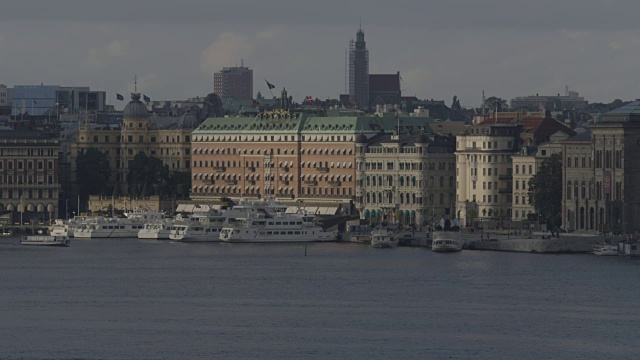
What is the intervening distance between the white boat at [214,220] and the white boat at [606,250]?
98.9 ft

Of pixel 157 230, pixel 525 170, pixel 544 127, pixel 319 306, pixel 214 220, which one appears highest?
pixel 544 127

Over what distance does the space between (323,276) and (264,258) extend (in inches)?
688

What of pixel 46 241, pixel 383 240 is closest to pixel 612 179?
pixel 383 240

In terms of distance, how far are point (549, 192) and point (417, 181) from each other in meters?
18.1

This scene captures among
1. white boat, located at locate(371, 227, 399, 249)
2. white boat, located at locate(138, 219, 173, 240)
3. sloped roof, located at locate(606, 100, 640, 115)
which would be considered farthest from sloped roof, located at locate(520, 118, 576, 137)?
white boat, located at locate(138, 219, 173, 240)

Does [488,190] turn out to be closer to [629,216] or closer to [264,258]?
[629,216]

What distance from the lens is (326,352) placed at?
352 feet

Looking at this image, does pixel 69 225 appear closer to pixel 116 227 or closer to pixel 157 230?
pixel 116 227

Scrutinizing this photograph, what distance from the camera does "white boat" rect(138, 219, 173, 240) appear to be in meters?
188

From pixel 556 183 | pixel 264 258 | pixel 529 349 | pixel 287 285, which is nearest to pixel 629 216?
pixel 556 183

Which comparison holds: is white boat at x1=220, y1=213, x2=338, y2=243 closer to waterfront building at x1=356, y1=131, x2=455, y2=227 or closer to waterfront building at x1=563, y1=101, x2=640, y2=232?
waterfront building at x1=356, y1=131, x2=455, y2=227

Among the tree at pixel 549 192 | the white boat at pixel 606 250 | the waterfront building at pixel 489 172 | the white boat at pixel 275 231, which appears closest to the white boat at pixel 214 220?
the white boat at pixel 275 231

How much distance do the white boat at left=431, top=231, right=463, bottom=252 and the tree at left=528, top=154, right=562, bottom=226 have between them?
13.7 m

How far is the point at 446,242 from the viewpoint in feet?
542
